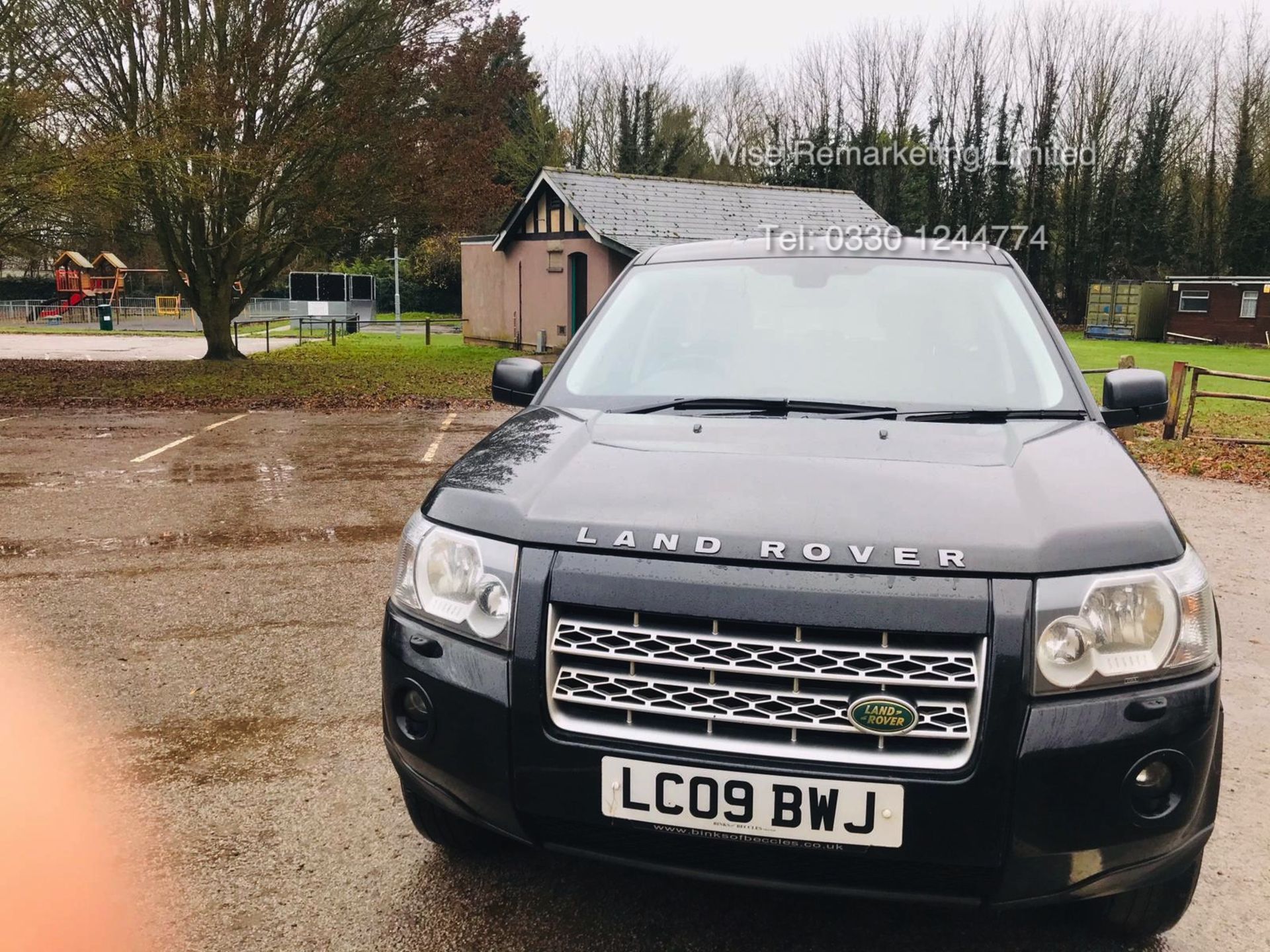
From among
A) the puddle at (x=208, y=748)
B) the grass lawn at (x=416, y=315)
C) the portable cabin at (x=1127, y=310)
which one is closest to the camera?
the puddle at (x=208, y=748)

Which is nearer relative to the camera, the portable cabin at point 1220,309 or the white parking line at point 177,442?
the white parking line at point 177,442

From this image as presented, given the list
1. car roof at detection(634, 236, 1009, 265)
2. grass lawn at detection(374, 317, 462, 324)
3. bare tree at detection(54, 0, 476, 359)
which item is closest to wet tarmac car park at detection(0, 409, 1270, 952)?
car roof at detection(634, 236, 1009, 265)

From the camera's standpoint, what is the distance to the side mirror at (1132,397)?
11.5 ft

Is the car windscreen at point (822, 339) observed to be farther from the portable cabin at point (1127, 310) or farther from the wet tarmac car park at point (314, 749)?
the portable cabin at point (1127, 310)

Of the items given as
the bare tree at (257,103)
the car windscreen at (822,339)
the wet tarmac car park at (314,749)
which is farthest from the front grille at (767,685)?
the bare tree at (257,103)

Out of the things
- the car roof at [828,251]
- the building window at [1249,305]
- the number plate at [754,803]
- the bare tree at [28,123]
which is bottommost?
the number plate at [754,803]

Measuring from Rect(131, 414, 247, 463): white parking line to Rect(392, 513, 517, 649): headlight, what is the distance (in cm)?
860

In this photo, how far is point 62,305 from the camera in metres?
53.9

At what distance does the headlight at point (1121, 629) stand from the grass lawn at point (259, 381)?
47.0 ft

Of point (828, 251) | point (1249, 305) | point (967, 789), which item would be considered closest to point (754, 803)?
point (967, 789)

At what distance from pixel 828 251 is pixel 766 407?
3.86 feet

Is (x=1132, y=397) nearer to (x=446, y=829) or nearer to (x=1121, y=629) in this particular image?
(x=1121, y=629)

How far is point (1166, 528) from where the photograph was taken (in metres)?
2.28

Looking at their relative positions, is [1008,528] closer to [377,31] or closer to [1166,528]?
[1166,528]
